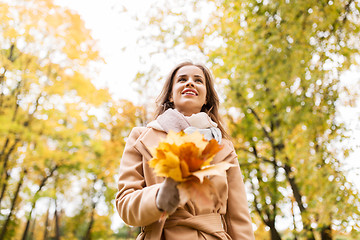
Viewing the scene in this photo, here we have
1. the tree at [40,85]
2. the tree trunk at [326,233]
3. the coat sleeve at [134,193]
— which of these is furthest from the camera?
the tree at [40,85]

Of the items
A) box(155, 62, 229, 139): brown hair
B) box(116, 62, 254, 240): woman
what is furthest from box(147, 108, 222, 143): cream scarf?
box(155, 62, 229, 139): brown hair

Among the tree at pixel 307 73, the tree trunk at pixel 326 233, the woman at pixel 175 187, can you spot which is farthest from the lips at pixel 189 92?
the tree trunk at pixel 326 233

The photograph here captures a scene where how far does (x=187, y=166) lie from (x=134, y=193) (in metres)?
0.56

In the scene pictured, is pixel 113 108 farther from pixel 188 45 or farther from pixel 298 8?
pixel 298 8

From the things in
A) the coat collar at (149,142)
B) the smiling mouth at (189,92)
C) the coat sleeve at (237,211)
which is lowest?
the coat sleeve at (237,211)

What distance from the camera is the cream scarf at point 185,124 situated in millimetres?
1817

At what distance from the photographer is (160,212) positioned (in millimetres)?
1311

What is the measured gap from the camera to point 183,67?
7.43ft

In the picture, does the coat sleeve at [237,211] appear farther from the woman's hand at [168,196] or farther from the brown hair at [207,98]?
the woman's hand at [168,196]

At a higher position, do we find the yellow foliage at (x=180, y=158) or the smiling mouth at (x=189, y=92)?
the smiling mouth at (x=189, y=92)

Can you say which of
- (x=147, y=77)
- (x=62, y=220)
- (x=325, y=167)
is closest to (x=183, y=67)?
(x=325, y=167)

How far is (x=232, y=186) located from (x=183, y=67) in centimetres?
92

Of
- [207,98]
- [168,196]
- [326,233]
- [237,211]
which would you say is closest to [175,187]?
[168,196]

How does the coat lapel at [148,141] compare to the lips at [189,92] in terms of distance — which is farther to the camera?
the lips at [189,92]
